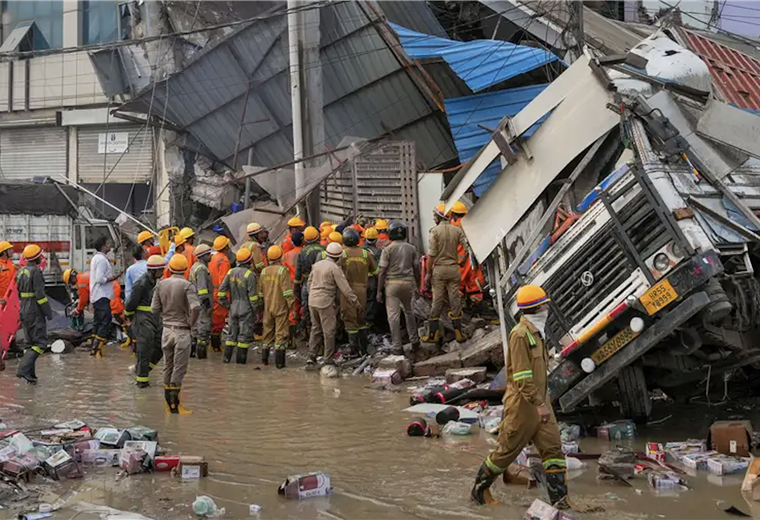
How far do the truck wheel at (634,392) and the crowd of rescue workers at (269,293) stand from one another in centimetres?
257

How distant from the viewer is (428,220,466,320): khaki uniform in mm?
12062

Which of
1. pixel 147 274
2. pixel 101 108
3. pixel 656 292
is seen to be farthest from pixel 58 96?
pixel 656 292

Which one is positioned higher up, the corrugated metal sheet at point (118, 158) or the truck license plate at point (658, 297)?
the corrugated metal sheet at point (118, 158)

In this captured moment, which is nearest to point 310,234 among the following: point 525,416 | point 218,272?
point 218,272

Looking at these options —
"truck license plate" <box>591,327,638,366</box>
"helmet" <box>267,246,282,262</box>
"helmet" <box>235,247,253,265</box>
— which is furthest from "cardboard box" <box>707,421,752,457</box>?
"helmet" <box>235,247,253,265</box>

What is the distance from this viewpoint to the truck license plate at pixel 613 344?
727cm

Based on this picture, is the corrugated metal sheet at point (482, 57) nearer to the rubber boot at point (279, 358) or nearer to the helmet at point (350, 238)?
the helmet at point (350, 238)

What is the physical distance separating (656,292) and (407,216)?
30.1 ft

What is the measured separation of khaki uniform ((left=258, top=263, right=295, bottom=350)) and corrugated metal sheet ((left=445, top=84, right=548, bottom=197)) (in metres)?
5.65

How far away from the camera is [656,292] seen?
7.06 meters

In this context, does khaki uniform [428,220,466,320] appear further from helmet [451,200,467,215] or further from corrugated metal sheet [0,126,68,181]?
corrugated metal sheet [0,126,68,181]

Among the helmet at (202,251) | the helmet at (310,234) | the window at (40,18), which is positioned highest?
the window at (40,18)

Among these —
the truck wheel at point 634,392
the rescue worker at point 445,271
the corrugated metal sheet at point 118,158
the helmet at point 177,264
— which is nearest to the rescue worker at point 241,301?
the rescue worker at point 445,271

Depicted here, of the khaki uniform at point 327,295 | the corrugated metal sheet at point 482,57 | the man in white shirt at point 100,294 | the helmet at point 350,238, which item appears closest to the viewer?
the khaki uniform at point 327,295
